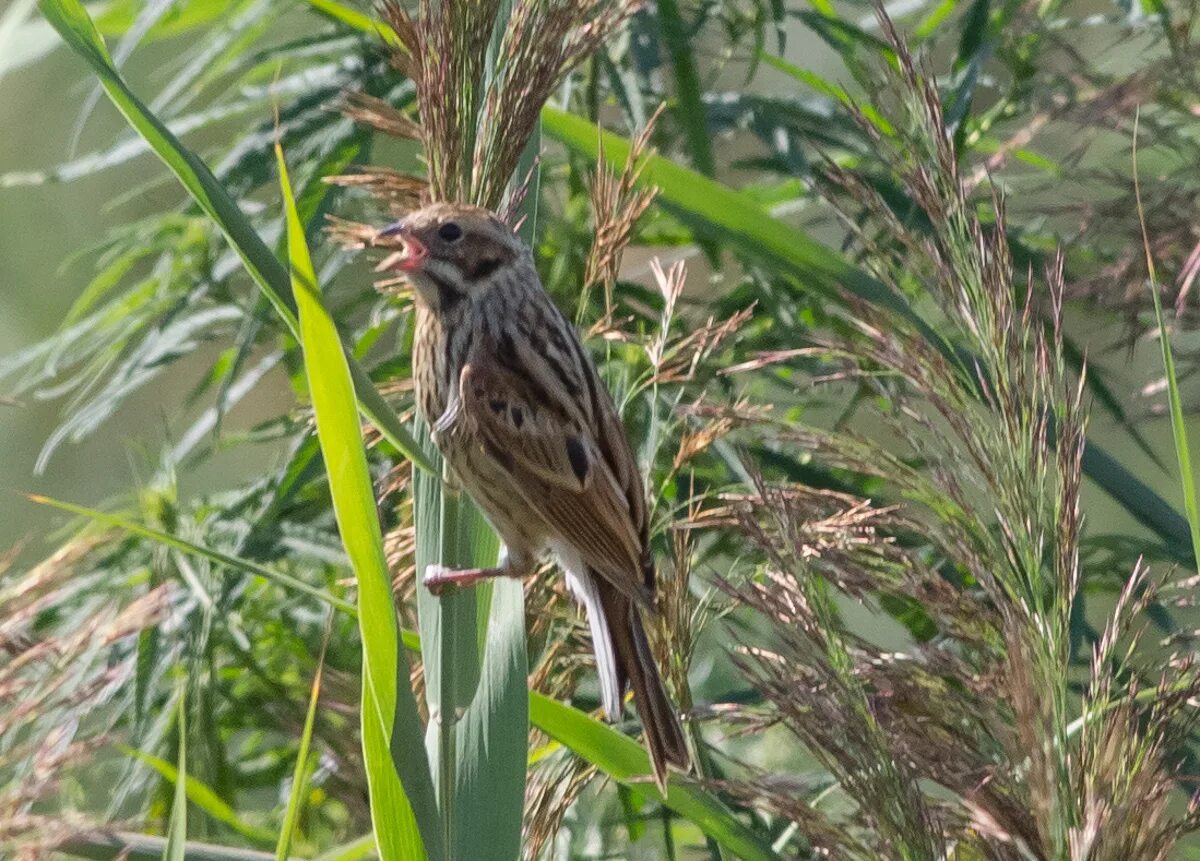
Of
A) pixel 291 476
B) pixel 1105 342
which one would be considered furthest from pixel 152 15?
pixel 1105 342

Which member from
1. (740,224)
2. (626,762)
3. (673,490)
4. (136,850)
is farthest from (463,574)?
(673,490)

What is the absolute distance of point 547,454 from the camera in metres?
1.62

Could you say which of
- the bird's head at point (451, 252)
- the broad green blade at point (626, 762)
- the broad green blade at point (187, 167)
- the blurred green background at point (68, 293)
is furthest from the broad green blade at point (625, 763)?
the blurred green background at point (68, 293)

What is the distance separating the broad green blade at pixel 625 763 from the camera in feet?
3.90

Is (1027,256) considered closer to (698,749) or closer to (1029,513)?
(698,749)

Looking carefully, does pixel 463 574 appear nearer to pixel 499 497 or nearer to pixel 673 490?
pixel 499 497

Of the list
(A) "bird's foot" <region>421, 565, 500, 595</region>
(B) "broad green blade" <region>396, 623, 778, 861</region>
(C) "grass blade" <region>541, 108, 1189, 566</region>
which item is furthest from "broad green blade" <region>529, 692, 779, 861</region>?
(C) "grass blade" <region>541, 108, 1189, 566</region>

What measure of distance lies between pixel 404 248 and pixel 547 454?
0.85 feet

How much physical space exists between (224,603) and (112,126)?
2.29 metres

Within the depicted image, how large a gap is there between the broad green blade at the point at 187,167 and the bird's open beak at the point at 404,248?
39 centimetres

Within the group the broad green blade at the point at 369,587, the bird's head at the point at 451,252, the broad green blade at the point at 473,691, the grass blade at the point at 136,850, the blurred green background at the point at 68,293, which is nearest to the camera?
the broad green blade at the point at 369,587

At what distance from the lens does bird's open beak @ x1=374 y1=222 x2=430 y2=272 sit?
4.83 ft

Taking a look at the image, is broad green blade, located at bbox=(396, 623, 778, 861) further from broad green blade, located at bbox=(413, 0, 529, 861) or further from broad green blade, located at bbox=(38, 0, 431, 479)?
broad green blade, located at bbox=(38, 0, 431, 479)

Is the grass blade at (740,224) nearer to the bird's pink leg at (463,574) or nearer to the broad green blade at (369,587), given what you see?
the bird's pink leg at (463,574)
